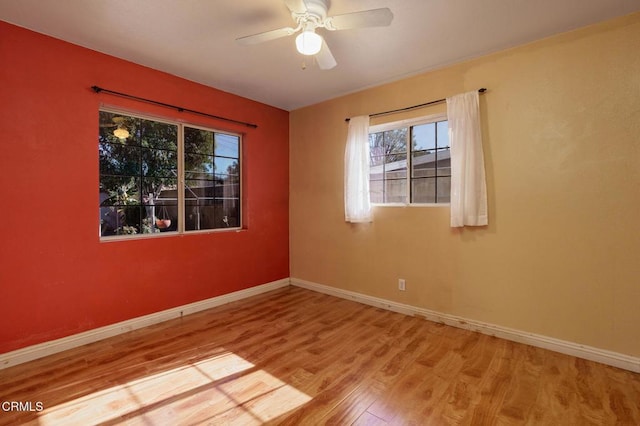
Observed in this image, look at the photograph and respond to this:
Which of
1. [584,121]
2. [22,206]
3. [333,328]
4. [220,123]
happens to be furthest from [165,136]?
[584,121]

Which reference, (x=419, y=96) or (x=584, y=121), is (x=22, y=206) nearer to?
(x=419, y=96)

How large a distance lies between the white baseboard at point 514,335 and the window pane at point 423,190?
116 centimetres

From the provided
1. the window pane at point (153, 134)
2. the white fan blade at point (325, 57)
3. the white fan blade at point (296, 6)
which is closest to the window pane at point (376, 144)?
the white fan blade at point (325, 57)

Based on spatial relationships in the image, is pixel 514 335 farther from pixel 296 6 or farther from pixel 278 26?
pixel 278 26

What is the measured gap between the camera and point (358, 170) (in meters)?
3.50

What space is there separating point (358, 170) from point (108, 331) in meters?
2.93

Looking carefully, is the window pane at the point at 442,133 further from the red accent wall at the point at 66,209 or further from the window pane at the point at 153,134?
the window pane at the point at 153,134

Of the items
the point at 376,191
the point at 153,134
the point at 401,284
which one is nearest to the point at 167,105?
the point at 153,134

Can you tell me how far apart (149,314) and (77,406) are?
1.21m

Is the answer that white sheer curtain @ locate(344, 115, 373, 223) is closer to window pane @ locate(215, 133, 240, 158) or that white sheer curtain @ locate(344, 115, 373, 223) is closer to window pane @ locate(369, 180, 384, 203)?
window pane @ locate(369, 180, 384, 203)

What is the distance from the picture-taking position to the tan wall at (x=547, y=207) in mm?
2201

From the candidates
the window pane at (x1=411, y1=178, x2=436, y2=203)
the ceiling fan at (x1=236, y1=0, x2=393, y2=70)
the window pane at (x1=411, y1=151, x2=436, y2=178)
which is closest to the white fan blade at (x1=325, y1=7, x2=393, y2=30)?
the ceiling fan at (x1=236, y1=0, x2=393, y2=70)

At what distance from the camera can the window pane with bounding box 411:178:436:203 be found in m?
3.17

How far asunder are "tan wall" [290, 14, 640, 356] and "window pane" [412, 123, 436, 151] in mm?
173
